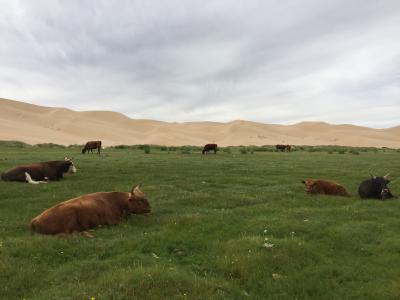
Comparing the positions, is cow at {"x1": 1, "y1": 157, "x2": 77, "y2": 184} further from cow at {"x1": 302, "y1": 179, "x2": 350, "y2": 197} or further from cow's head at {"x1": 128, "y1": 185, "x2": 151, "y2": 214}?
cow at {"x1": 302, "y1": 179, "x2": 350, "y2": 197}

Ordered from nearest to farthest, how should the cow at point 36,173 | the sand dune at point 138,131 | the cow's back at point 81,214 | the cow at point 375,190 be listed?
the cow's back at point 81,214
the cow at point 375,190
the cow at point 36,173
the sand dune at point 138,131

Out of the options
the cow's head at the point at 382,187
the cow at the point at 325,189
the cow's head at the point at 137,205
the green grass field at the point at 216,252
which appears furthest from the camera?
the cow at the point at 325,189

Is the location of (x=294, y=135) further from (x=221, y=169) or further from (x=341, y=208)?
(x=341, y=208)

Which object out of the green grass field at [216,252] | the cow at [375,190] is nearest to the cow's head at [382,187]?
the cow at [375,190]

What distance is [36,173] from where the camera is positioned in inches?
778

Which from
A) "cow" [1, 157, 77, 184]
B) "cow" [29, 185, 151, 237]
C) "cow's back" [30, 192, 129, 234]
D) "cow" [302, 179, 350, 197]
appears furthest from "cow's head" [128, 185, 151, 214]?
"cow" [1, 157, 77, 184]

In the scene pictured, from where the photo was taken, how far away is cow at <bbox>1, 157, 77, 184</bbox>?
19.3 meters

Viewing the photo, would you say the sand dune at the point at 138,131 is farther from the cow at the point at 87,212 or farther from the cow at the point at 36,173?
the cow at the point at 87,212

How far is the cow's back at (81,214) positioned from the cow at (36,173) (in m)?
8.32

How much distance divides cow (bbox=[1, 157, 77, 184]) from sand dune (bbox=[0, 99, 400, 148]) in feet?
260

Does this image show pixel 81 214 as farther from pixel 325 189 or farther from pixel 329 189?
pixel 329 189

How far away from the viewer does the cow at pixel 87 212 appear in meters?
10.6

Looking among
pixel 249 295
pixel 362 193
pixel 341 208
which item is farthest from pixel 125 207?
pixel 362 193

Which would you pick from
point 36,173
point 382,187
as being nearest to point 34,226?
point 36,173
